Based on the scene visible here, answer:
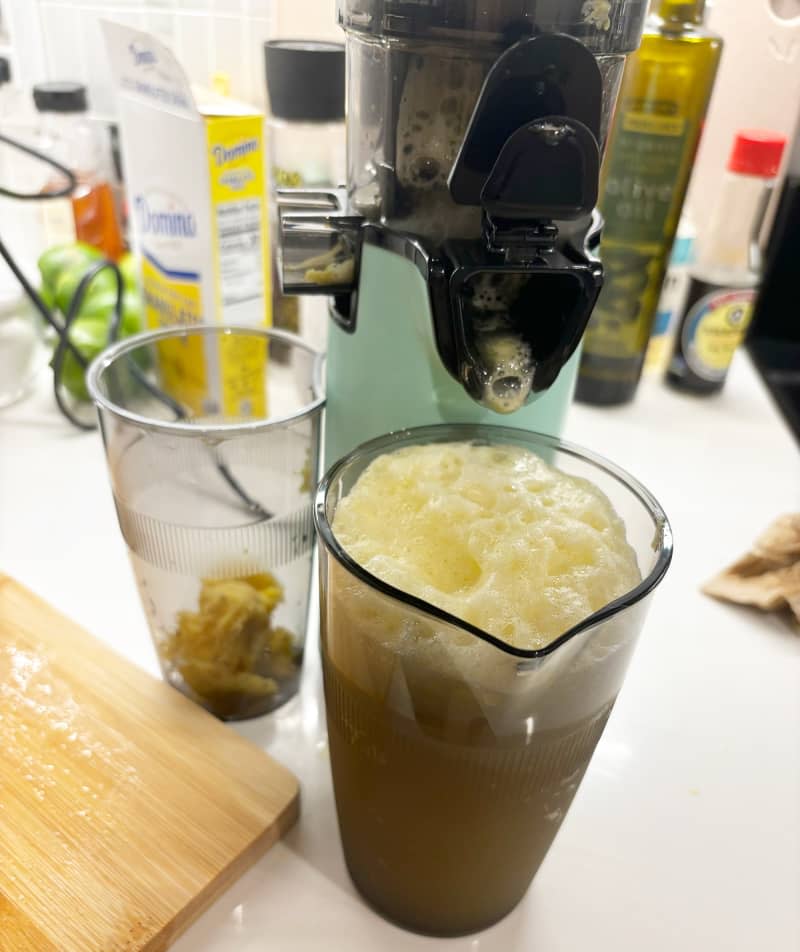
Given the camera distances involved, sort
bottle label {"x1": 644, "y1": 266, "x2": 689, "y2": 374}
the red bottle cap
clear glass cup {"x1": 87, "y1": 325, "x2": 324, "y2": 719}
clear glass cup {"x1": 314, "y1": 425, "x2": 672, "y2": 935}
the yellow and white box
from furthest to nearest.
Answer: bottle label {"x1": 644, "y1": 266, "x2": 689, "y2": 374}
the red bottle cap
the yellow and white box
clear glass cup {"x1": 87, "y1": 325, "x2": 324, "y2": 719}
clear glass cup {"x1": 314, "y1": 425, "x2": 672, "y2": 935}

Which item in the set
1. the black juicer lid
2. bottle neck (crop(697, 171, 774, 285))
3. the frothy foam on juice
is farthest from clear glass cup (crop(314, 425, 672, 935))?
bottle neck (crop(697, 171, 774, 285))

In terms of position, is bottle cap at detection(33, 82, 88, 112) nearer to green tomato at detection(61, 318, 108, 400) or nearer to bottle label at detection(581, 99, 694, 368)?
green tomato at detection(61, 318, 108, 400)

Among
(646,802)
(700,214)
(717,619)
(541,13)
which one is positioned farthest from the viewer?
(700,214)

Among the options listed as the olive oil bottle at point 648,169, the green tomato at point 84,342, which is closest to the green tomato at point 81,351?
the green tomato at point 84,342

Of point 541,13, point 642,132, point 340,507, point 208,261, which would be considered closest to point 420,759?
point 340,507

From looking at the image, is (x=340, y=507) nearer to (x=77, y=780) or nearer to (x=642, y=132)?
(x=77, y=780)

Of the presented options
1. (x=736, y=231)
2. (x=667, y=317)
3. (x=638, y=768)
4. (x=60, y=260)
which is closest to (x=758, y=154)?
(x=736, y=231)
